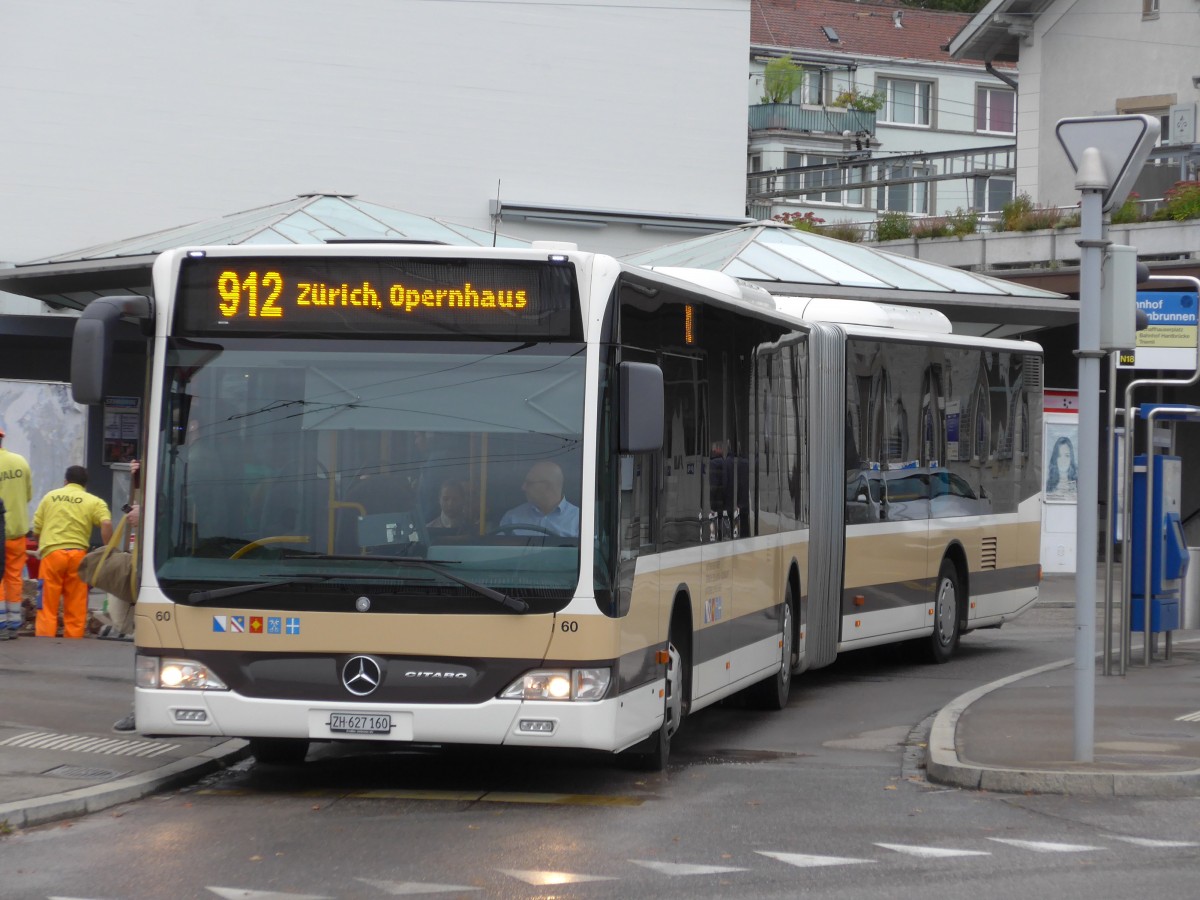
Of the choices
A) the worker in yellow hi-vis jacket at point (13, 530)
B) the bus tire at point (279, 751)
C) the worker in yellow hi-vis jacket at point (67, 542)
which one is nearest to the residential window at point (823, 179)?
the worker in yellow hi-vis jacket at point (13, 530)

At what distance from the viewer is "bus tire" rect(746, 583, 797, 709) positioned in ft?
44.4

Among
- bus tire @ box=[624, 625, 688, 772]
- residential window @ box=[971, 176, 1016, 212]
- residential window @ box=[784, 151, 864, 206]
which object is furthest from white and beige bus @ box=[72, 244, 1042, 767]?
residential window @ box=[784, 151, 864, 206]

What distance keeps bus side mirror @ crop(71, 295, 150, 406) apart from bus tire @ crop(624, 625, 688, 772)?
3239 millimetres

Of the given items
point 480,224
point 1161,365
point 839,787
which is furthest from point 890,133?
point 839,787

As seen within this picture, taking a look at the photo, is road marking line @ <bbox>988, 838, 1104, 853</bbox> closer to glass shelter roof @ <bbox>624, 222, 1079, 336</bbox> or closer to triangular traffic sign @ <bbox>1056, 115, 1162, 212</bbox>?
triangular traffic sign @ <bbox>1056, 115, 1162, 212</bbox>

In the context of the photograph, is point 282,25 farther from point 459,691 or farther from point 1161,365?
point 459,691

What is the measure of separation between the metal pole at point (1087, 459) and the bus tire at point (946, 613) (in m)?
6.86

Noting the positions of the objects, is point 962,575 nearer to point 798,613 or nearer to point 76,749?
point 798,613

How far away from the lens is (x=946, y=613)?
17.5 m

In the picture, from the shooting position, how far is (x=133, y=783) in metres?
9.66

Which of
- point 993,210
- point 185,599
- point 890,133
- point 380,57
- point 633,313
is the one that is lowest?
point 185,599

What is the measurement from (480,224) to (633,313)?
27367 mm

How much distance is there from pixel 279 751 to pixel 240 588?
1.89 meters

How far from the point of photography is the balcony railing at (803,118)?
7600 cm
